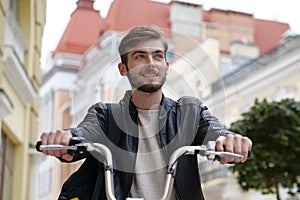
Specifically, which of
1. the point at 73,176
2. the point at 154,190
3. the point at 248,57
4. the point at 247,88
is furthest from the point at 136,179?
the point at 248,57

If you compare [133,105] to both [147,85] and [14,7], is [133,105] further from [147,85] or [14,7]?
→ [14,7]

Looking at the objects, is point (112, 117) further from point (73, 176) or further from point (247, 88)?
point (247, 88)

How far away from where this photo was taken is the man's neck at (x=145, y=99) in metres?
2.34

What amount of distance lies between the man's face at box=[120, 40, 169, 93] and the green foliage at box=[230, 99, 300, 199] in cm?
1008

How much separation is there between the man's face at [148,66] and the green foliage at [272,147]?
10080mm

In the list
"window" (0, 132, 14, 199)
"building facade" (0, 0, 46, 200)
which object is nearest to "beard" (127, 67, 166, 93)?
"building facade" (0, 0, 46, 200)

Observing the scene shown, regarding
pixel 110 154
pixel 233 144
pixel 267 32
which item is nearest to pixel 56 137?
pixel 110 154

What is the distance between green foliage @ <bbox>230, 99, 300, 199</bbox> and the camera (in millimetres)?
12409

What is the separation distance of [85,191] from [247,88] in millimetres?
22594

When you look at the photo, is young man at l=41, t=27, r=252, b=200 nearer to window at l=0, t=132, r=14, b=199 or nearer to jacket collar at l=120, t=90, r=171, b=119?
jacket collar at l=120, t=90, r=171, b=119

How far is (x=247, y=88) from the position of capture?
81.0ft

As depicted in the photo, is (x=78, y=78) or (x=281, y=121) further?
(x=281, y=121)

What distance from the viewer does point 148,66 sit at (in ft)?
7.44

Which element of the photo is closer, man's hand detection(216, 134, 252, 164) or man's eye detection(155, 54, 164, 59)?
man's hand detection(216, 134, 252, 164)
